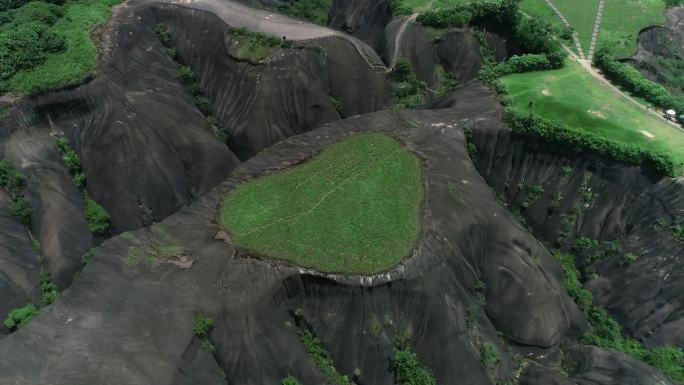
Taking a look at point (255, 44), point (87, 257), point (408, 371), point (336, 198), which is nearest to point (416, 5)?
point (255, 44)

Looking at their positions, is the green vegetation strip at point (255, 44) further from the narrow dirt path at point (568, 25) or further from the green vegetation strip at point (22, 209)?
the narrow dirt path at point (568, 25)

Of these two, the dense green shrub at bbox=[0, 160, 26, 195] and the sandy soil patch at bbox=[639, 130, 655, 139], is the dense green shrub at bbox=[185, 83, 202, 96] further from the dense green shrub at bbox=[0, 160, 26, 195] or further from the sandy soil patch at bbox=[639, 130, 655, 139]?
the sandy soil patch at bbox=[639, 130, 655, 139]

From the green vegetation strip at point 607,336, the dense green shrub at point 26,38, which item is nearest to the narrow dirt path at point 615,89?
the green vegetation strip at point 607,336

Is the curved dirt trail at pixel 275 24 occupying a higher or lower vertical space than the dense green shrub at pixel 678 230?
higher

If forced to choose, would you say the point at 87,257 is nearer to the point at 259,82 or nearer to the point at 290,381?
the point at 290,381

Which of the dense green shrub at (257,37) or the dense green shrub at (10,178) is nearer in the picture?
the dense green shrub at (10,178)

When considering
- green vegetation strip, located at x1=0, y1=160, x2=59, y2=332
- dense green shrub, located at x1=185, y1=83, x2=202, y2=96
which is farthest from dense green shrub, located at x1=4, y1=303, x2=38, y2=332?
dense green shrub, located at x1=185, y1=83, x2=202, y2=96

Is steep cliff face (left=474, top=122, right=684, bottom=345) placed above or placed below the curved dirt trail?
below
